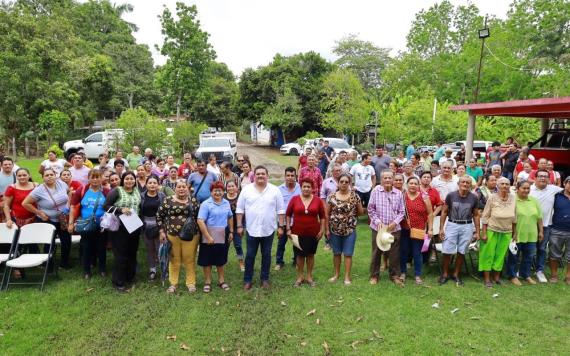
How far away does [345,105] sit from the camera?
27578 mm

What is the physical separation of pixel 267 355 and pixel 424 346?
1661mm

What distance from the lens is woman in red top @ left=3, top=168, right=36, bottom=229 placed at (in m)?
5.53

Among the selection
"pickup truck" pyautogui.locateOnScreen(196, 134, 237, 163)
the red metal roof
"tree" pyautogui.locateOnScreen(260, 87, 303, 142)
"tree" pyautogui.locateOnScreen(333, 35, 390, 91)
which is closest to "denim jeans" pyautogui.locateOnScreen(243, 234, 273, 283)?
the red metal roof

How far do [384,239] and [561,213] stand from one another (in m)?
2.68

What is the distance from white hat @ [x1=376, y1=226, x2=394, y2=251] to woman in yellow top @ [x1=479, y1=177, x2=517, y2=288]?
1.43 metres

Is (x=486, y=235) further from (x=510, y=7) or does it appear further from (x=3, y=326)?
(x=510, y=7)

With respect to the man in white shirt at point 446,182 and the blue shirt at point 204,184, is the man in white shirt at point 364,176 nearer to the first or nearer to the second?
the man in white shirt at point 446,182

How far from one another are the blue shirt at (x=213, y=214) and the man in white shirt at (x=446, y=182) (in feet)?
12.0

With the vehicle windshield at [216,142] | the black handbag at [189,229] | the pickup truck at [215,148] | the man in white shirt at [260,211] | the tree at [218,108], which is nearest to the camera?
the black handbag at [189,229]

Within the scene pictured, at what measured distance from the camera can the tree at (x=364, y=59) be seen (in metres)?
45.0

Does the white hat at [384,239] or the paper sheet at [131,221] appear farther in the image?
the white hat at [384,239]

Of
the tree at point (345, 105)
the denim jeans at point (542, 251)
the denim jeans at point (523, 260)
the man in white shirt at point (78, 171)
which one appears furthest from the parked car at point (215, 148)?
the denim jeans at point (542, 251)

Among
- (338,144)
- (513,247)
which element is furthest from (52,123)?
(513,247)

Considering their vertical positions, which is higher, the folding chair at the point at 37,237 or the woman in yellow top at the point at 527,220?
the woman in yellow top at the point at 527,220
